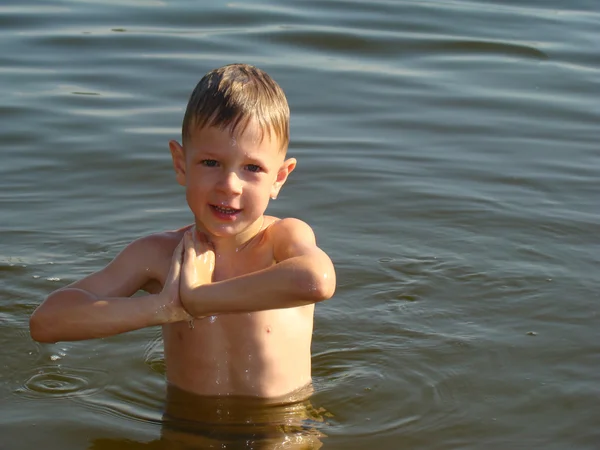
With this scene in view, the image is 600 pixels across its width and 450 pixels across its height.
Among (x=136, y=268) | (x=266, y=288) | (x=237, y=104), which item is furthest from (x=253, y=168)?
(x=136, y=268)

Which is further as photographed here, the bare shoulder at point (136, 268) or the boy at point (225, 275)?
the bare shoulder at point (136, 268)

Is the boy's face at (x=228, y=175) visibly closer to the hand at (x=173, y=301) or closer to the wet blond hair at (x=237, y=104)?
the wet blond hair at (x=237, y=104)

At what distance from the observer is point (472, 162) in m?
7.12

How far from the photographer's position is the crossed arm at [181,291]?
3.53 meters

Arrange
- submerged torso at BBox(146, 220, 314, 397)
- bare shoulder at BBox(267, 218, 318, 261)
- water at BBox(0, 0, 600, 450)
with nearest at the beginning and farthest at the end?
bare shoulder at BBox(267, 218, 318, 261), submerged torso at BBox(146, 220, 314, 397), water at BBox(0, 0, 600, 450)

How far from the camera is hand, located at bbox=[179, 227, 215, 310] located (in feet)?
11.9

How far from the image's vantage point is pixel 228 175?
145 inches

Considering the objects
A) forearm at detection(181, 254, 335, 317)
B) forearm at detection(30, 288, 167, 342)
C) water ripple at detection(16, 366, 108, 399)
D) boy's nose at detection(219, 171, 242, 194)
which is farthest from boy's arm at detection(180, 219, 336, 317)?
water ripple at detection(16, 366, 108, 399)

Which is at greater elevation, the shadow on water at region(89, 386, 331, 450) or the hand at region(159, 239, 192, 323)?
the hand at region(159, 239, 192, 323)

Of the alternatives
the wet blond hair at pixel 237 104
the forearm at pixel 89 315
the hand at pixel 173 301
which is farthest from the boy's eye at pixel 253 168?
the forearm at pixel 89 315

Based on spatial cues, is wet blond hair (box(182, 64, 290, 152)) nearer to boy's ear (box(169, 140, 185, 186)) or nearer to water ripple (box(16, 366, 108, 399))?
boy's ear (box(169, 140, 185, 186))

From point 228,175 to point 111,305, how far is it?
57 centimetres

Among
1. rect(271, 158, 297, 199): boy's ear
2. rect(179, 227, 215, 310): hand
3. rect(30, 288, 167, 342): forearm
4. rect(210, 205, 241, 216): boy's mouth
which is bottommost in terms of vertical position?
rect(30, 288, 167, 342): forearm

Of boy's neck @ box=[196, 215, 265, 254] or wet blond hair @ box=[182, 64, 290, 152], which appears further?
boy's neck @ box=[196, 215, 265, 254]
